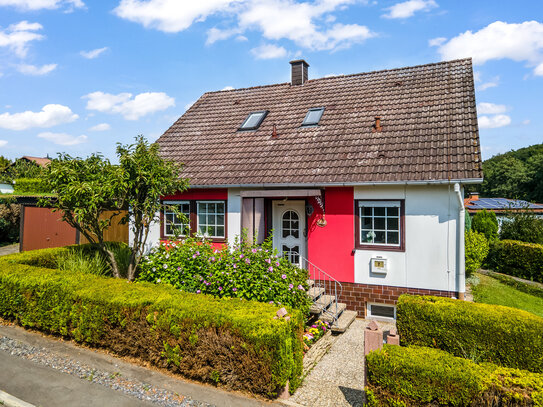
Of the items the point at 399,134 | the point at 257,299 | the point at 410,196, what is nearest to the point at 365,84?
the point at 399,134

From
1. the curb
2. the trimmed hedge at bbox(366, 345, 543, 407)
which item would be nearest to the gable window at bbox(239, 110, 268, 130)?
the trimmed hedge at bbox(366, 345, 543, 407)

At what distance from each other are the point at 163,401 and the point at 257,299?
98.9 inches

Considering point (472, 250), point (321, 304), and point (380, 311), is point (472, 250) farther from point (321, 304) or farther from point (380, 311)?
point (321, 304)

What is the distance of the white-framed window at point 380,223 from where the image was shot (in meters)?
9.06

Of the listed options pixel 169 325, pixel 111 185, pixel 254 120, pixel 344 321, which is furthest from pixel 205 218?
pixel 169 325

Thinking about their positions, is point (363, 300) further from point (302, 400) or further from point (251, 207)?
point (302, 400)

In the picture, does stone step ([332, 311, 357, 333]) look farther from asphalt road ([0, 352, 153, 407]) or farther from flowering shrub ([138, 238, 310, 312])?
asphalt road ([0, 352, 153, 407])

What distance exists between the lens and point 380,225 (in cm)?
926

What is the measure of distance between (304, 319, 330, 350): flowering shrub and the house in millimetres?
1515

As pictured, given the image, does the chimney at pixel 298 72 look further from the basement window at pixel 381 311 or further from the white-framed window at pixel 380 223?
the basement window at pixel 381 311

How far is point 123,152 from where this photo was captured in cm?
895

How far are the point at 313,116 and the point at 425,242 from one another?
5800 mm

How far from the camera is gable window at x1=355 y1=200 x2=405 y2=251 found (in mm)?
9023

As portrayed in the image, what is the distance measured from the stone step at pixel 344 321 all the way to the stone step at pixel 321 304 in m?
0.44
